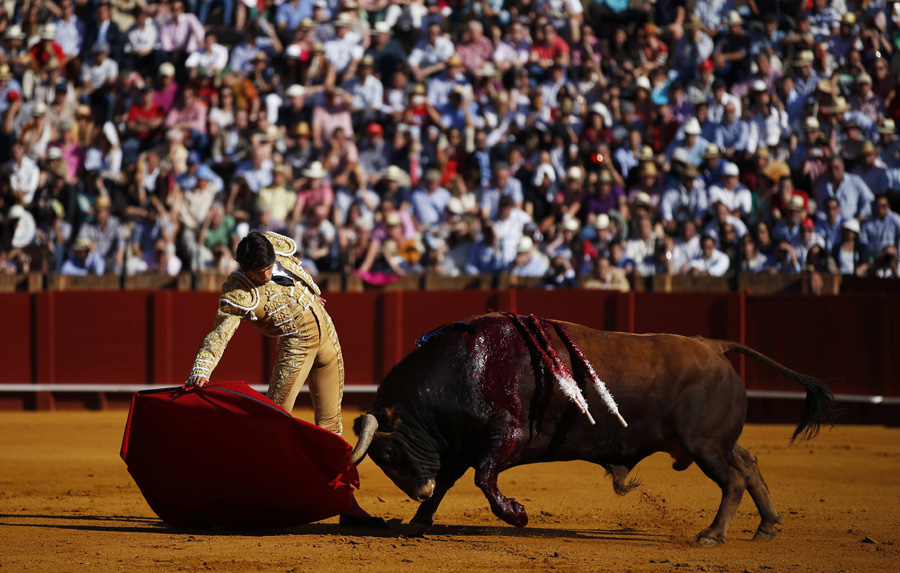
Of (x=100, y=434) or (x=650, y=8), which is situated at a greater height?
(x=650, y=8)

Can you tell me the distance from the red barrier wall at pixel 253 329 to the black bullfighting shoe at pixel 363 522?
4.56 metres

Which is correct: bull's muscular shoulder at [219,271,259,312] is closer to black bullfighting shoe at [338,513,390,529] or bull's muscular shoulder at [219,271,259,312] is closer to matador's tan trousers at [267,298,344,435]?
matador's tan trousers at [267,298,344,435]

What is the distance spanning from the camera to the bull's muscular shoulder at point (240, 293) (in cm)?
536

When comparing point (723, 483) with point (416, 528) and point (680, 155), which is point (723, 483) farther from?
point (680, 155)

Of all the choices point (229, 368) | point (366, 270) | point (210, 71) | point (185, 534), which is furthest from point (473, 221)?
point (185, 534)

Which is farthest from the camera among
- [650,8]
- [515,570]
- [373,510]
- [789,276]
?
[650,8]

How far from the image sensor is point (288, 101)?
11.9m

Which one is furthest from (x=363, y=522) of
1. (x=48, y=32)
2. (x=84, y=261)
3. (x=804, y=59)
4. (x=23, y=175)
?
(x=48, y=32)

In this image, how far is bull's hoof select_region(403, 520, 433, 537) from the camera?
5.34 meters

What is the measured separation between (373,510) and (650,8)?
7.71 meters

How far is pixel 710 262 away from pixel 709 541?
5163mm

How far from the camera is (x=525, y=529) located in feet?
18.4

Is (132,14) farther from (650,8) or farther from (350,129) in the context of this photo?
(650,8)

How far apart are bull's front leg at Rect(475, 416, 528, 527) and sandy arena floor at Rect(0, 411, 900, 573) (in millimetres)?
137
